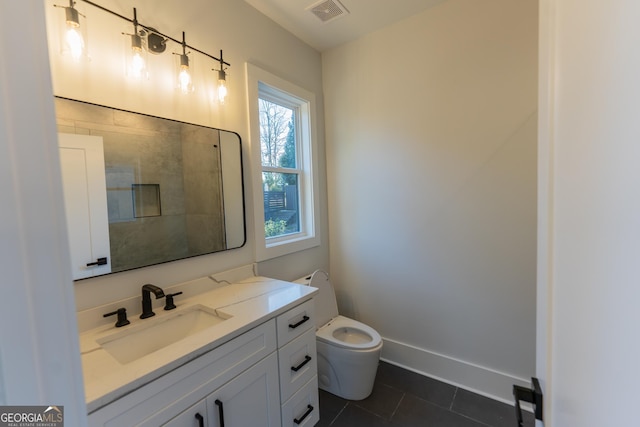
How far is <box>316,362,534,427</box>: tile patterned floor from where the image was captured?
164 cm

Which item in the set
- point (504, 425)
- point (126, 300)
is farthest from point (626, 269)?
point (504, 425)

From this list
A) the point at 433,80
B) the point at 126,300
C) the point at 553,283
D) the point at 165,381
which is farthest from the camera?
the point at 433,80

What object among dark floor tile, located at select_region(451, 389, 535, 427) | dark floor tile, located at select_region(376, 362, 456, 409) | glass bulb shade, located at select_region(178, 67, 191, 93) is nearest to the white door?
glass bulb shade, located at select_region(178, 67, 191, 93)

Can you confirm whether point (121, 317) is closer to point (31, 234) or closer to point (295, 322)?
point (295, 322)

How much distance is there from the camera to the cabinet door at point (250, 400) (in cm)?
104

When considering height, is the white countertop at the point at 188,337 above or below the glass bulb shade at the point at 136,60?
below

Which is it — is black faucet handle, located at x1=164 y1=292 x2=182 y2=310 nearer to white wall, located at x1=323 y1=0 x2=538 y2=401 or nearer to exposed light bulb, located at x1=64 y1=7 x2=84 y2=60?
exposed light bulb, located at x1=64 y1=7 x2=84 y2=60

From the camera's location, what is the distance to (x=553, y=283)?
534mm

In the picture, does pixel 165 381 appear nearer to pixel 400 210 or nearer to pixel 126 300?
pixel 126 300

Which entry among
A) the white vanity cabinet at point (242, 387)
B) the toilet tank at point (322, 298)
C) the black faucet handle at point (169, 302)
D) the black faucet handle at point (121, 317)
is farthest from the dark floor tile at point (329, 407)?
the black faucet handle at point (121, 317)

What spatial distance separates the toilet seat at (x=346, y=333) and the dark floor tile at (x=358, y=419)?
1.30ft

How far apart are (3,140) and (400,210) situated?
6.74 ft

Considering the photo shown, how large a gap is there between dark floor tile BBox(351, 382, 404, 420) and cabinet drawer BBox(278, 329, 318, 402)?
1.78 ft

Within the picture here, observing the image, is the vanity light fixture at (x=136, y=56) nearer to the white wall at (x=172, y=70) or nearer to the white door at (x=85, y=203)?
the white wall at (x=172, y=70)
